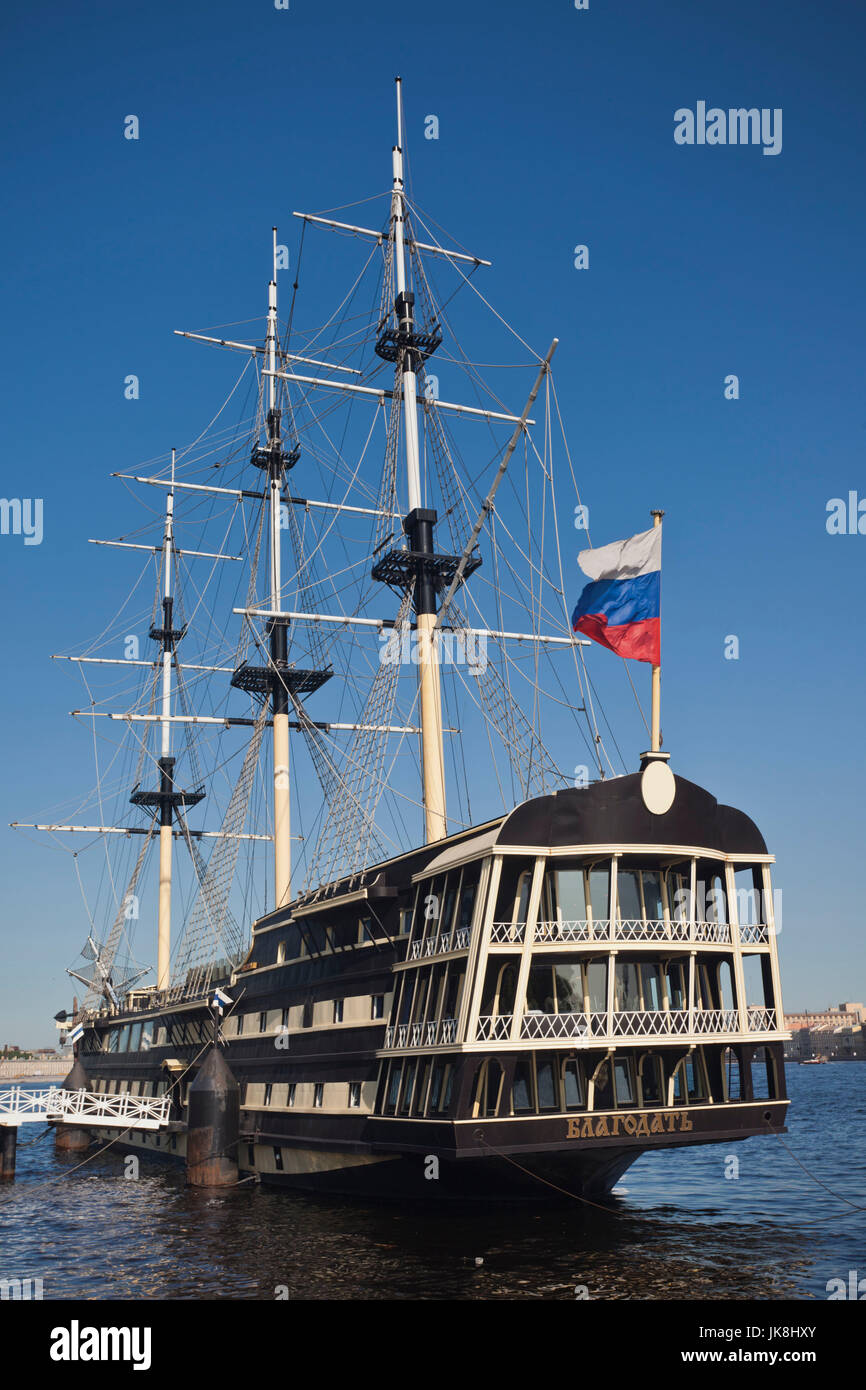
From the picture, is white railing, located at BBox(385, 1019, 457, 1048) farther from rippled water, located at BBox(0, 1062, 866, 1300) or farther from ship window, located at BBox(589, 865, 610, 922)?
rippled water, located at BBox(0, 1062, 866, 1300)

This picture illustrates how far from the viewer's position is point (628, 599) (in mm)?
26859

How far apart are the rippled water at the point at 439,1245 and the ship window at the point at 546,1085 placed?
9.28 ft

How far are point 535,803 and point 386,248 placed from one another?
2658cm

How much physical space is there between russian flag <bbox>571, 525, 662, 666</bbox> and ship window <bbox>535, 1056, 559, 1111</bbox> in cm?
940

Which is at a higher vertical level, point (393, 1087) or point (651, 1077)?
point (651, 1077)

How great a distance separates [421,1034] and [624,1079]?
4830 mm

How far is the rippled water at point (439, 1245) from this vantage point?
2178 cm

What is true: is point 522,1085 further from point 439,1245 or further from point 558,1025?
point 439,1245

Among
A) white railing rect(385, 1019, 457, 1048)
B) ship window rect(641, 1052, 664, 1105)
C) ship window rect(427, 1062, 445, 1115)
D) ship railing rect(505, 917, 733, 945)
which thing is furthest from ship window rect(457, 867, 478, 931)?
ship window rect(641, 1052, 664, 1105)

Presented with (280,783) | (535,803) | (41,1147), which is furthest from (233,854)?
(41,1147)

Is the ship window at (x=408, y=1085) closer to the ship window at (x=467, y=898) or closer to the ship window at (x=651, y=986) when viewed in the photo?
the ship window at (x=467, y=898)

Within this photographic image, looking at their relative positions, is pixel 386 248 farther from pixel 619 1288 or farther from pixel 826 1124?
pixel 826 1124

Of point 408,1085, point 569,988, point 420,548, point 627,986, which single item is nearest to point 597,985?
point 569,988

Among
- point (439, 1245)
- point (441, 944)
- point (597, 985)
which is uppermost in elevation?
point (441, 944)
